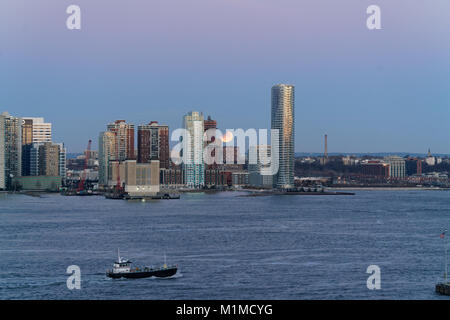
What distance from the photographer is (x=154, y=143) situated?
10350cm

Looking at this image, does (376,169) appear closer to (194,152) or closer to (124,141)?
(194,152)

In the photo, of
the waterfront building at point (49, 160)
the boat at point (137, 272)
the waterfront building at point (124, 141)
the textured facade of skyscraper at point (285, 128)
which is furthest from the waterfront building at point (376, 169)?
the boat at point (137, 272)

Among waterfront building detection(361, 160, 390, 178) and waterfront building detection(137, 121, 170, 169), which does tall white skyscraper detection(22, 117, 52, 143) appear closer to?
waterfront building detection(137, 121, 170, 169)

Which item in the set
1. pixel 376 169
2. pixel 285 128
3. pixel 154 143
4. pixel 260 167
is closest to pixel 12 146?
pixel 154 143

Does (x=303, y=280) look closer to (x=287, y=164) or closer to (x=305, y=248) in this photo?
(x=305, y=248)

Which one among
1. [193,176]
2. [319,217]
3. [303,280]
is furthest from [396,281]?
[193,176]

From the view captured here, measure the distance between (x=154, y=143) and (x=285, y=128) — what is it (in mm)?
17999

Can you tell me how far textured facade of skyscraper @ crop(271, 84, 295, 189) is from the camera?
96.4m

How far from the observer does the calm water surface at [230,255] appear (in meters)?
17.5

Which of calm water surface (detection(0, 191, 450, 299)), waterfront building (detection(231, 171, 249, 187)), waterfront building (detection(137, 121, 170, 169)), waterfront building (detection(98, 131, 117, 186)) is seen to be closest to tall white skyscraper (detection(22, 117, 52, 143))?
waterfront building (detection(98, 131, 117, 186))

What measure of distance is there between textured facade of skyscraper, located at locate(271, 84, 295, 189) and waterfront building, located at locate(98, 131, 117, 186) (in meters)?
21.7

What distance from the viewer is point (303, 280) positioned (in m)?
18.5

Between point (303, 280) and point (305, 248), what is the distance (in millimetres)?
6398
